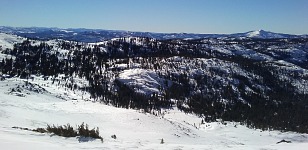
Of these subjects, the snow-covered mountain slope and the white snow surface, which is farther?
the white snow surface

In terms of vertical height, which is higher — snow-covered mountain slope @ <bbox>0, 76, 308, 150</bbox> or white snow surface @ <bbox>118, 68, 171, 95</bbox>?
snow-covered mountain slope @ <bbox>0, 76, 308, 150</bbox>

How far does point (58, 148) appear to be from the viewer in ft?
43.1

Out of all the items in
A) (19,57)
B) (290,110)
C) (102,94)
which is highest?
(19,57)

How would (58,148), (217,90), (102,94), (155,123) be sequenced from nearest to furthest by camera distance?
(58,148) → (155,123) → (102,94) → (217,90)

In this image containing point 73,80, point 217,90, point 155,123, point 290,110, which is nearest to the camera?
point 155,123

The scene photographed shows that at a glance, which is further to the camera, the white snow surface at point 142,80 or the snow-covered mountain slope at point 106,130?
the white snow surface at point 142,80

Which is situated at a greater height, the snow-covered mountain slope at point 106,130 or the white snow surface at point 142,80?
the snow-covered mountain slope at point 106,130

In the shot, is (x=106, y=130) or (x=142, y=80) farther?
(x=142, y=80)

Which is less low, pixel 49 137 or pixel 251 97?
pixel 49 137

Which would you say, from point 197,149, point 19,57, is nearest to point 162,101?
point 19,57

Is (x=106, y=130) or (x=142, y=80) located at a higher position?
(x=106, y=130)

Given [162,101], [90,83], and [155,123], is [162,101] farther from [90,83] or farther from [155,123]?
[155,123]

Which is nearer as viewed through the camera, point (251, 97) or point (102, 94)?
point (102, 94)

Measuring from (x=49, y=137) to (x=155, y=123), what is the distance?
25.5m
